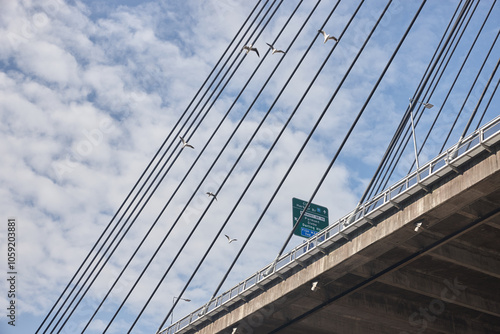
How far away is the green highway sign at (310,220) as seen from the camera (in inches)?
1719

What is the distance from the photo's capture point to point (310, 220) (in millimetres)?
44062

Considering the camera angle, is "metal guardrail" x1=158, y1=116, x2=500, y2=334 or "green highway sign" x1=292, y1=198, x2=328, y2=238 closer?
"metal guardrail" x1=158, y1=116, x2=500, y2=334

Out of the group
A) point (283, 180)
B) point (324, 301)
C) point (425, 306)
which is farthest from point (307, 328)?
point (283, 180)

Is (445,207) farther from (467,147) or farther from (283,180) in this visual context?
(283,180)

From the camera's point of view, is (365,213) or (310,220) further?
(310,220)

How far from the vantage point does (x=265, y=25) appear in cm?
4172

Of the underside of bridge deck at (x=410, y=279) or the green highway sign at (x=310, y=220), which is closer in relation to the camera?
the underside of bridge deck at (x=410, y=279)

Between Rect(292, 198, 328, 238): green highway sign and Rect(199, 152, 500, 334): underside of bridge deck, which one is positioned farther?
Rect(292, 198, 328, 238): green highway sign

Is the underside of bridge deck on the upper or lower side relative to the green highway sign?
lower

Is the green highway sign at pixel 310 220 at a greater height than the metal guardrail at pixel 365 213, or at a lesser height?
greater

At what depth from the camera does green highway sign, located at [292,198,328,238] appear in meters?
43.7

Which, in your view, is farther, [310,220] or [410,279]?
[310,220]

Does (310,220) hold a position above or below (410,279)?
above

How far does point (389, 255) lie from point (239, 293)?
10019 mm
